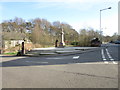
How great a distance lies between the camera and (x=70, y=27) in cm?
6662

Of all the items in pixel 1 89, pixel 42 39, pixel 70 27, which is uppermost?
pixel 70 27

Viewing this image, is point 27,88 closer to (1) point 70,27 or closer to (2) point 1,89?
(2) point 1,89

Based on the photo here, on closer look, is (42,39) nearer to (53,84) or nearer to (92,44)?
(92,44)

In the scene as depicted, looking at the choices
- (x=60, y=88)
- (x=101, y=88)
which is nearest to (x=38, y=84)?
(x=60, y=88)

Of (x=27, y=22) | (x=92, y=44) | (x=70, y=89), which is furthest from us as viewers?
(x=27, y=22)

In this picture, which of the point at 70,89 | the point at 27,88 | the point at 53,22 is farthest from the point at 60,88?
the point at 53,22

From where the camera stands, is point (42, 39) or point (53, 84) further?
point (42, 39)

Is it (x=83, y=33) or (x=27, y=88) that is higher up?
(x=83, y=33)

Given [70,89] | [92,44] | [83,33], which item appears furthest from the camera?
[83,33]

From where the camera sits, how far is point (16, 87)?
4992 millimetres

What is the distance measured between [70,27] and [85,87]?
62892mm

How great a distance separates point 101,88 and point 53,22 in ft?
216

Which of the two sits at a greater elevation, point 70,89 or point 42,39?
point 42,39

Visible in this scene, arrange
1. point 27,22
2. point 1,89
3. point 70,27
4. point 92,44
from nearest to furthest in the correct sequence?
point 1,89 < point 92,44 < point 27,22 < point 70,27
